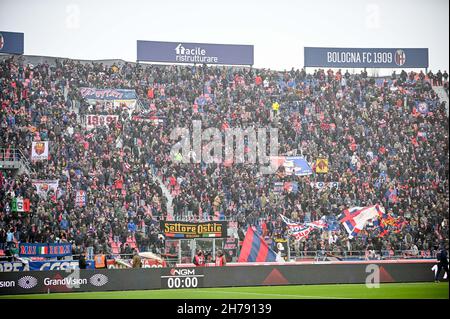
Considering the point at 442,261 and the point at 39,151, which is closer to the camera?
the point at 442,261

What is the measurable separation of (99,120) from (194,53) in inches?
336

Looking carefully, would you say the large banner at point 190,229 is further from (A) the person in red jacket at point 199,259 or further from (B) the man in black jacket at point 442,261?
(B) the man in black jacket at point 442,261

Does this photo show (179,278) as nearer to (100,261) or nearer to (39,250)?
(100,261)

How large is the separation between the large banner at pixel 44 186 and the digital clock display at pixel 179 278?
8.90m

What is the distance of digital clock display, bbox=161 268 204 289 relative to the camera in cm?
2917

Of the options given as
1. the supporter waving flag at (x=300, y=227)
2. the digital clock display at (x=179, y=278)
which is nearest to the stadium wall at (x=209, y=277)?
the digital clock display at (x=179, y=278)

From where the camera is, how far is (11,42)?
137 ft

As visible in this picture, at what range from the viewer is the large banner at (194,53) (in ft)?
149

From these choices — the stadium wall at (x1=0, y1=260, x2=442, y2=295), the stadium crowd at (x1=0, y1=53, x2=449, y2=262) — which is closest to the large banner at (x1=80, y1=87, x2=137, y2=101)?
the stadium crowd at (x1=0, y1=53, x2=449, y2=262)

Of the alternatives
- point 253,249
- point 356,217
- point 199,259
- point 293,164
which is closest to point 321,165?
point 293,164

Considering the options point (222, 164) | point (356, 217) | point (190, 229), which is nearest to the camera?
point (190, 229)

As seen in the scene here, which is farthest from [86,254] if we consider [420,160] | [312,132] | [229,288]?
[420,160]

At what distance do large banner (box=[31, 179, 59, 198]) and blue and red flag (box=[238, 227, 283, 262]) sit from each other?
30.2 ft

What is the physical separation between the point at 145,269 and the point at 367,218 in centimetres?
→ 1293
